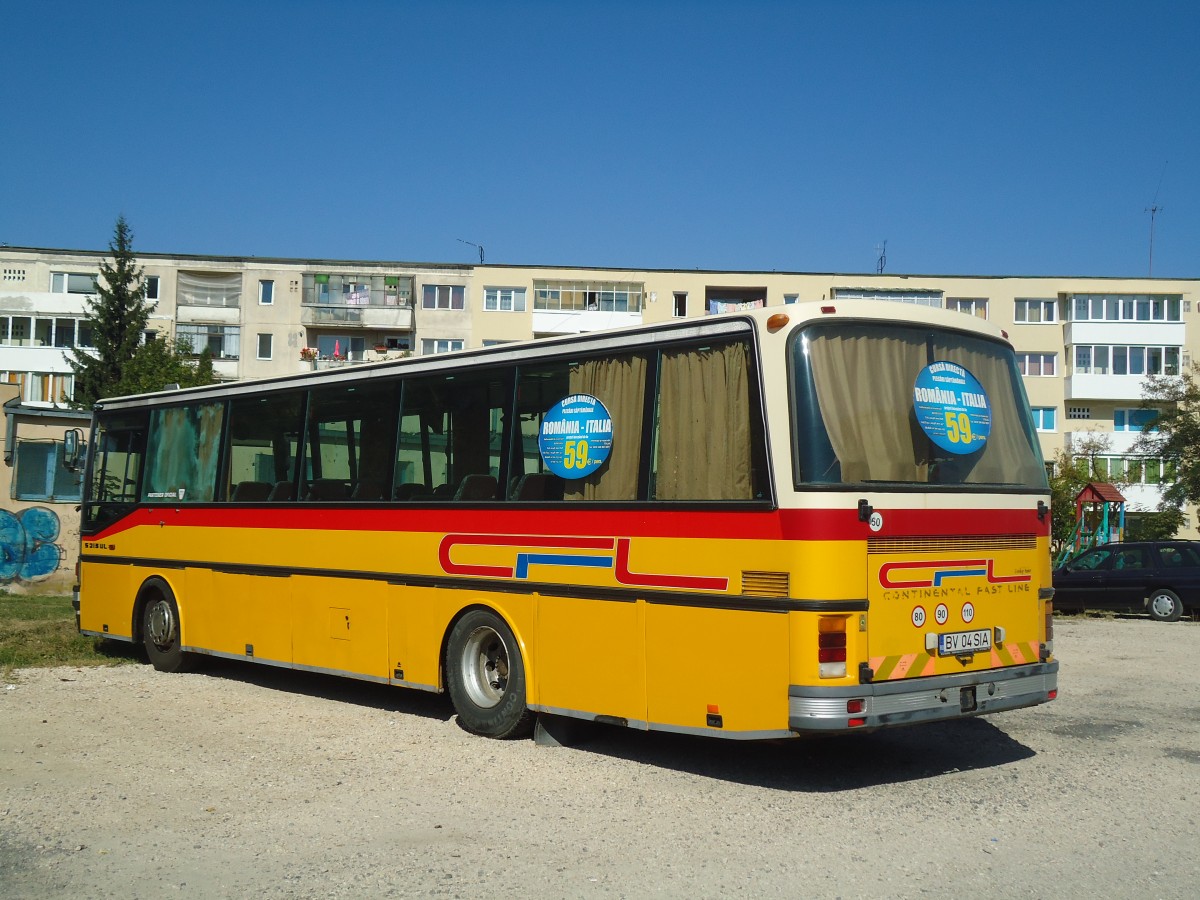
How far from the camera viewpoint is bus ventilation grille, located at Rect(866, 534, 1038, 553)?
7.69 meters

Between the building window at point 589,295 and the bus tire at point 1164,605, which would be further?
the building window at point 589,295

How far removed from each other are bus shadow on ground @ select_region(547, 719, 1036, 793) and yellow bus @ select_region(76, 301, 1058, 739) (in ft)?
1.95

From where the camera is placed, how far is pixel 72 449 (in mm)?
14586

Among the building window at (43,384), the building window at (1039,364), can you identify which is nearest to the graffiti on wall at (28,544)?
the building window at (43,384)

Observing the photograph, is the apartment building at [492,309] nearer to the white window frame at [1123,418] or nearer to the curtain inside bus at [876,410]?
the white window frame at [1123,418]

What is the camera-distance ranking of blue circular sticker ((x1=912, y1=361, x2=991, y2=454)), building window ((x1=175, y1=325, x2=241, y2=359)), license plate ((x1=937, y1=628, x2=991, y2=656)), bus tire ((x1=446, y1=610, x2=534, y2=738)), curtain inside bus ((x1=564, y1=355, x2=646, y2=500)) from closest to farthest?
license plate ((x1=937, y1=628, x2=991, y2=656)), blue circular sticker ((x1=912, y1=361, x2=991, y2=454)), curtain inside bus ((x1=564, y1=355, x2=646, y2=500)), bus tire ((x1=446, y1=610, x2=534, y2=738)), building window ((x1=175, y1=325, x2=241, y2=359))

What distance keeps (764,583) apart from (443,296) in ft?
188

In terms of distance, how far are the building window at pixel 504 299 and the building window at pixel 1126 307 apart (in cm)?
2843

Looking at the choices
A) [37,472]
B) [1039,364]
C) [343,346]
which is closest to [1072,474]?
[1039,364]

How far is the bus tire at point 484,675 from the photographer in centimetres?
951

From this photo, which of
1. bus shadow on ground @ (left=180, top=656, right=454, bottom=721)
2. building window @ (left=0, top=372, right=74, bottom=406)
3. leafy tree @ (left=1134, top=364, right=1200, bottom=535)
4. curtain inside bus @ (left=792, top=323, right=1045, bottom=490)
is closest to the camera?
curtain inside bus @ (left=792, top=323, right=1045, bottom=490)

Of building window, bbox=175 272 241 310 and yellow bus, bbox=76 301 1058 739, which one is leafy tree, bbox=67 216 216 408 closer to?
building window, bbox=175 272 241 310

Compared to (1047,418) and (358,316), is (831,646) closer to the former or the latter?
(358,316)

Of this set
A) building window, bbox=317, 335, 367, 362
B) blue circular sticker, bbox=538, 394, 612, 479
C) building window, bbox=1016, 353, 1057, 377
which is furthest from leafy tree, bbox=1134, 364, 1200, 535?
blue circular sticker, bbox=538, 394, 612, 479
